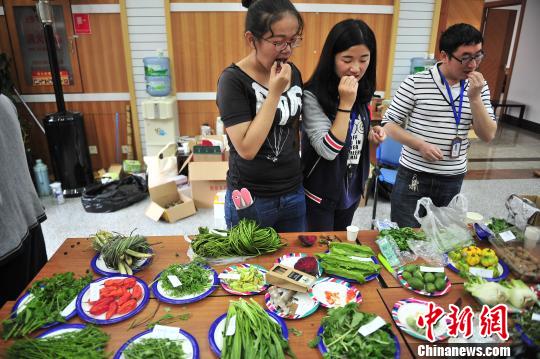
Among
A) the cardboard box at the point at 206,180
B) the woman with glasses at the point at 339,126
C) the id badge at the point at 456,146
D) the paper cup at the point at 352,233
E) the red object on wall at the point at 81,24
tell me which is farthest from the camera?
the red object on wall at the point at 81,24

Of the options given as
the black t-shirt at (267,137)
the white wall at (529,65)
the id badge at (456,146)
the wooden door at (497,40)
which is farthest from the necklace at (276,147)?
the wooden door at (497,40)

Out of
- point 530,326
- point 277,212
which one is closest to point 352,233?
point 277,212

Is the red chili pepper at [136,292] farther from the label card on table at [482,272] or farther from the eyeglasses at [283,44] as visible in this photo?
the label card on table at [482,272]

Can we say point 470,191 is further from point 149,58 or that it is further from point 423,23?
point 149,58

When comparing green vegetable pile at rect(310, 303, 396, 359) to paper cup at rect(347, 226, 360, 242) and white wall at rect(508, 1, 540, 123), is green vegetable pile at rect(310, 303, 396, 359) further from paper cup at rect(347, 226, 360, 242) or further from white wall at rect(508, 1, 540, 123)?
white wall at rect(508, 1, 540, 123)

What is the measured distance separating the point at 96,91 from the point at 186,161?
1.65 m

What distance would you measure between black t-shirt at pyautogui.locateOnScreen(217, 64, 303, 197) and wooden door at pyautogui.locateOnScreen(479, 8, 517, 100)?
7761mm

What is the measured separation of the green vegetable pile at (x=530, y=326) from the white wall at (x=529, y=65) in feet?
24.6

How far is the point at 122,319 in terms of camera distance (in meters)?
1.21

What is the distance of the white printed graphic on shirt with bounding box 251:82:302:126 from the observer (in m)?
1.50

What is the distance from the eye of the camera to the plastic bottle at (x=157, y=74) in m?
4.35

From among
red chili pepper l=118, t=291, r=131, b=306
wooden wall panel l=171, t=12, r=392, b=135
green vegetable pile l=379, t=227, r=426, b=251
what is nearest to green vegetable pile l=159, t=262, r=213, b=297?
red chili pepper l=118, t=291, r=131, b=306

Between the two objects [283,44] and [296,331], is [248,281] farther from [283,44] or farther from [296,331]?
[283,44]

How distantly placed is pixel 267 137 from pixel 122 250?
755mm
